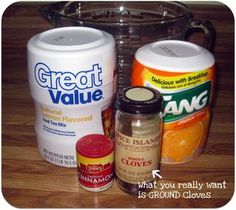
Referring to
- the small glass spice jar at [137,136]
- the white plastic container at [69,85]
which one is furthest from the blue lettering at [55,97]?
the small glass spice jar at [137,136]

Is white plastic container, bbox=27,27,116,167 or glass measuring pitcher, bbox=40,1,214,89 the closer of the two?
white plastic container, bbox=27,27,116,167

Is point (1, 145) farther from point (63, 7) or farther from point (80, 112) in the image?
point (63, 7)

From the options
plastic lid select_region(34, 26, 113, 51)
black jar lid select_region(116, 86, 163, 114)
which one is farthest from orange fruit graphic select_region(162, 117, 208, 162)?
plastic lid select_region(34, 26, 113, 51)

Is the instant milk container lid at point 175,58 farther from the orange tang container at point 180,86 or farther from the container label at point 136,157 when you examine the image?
the container label at point 136,157

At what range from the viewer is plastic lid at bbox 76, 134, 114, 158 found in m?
0.62

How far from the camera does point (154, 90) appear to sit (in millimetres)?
622

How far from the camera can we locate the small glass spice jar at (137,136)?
588mm

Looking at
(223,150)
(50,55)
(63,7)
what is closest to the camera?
(50,55)

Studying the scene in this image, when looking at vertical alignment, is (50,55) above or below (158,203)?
above

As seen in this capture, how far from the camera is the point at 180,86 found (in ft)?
2.09

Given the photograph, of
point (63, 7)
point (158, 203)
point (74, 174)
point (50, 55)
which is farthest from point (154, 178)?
point (63, 7)

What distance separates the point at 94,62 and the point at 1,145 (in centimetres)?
29

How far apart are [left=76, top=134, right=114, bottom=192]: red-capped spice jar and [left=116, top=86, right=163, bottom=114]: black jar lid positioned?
85mm

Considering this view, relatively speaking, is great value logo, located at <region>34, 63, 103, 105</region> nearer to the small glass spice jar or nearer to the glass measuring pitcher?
the small glass spice jar
